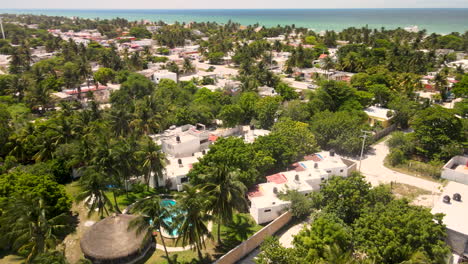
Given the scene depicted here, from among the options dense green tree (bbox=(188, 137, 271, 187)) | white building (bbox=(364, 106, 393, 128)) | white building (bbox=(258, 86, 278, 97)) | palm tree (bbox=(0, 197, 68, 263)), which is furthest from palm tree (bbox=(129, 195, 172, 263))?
white building (bbox=(258, 86, 278, 97))

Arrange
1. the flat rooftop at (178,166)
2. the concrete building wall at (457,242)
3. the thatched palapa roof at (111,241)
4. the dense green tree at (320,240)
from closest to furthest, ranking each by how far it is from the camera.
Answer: the dense green tree at (320,240), the thatched palapa roof at (111,241), the concrete building wall at (457,242), the flat rooftop at (178,166)

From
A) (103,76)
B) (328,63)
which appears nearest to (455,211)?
(328,63)

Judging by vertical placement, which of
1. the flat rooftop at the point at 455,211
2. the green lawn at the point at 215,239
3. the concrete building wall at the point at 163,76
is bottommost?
the green lawn at the point at 215,239

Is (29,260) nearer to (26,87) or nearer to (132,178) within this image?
(132,178)

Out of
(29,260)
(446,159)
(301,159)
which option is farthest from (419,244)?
(29,260)

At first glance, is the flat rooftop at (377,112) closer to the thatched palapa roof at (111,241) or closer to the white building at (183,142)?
the white building at (183,142)

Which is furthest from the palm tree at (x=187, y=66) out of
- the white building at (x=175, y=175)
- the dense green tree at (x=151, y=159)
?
the dense green tree at (x=151, y=159)

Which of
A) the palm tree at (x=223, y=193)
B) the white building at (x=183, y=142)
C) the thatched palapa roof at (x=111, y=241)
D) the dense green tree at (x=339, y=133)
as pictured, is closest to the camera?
the palm tree at (x=223, y=193)
